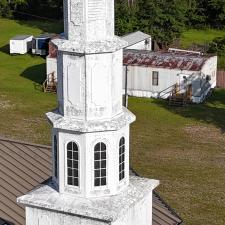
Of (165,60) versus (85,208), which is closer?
(85,208)

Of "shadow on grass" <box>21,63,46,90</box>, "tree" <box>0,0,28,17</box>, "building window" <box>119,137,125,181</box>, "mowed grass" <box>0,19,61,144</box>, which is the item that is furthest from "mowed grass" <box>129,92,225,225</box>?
"tree" <box>0,0,28,17</box>

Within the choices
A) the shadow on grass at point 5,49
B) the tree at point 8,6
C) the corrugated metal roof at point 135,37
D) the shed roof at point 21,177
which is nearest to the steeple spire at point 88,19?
the shed roof at point 21,177

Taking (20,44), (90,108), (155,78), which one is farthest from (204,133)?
(90,108)

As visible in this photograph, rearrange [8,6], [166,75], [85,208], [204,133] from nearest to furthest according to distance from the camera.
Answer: [85,208]
[204,133]
[166,75]
[8,6]

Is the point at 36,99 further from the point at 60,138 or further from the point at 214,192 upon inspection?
the point at 60,138

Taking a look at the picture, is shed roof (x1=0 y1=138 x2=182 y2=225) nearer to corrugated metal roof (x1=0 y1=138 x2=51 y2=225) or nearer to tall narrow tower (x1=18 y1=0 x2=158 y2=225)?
corrugated metal roof (x1=0 y1=138 x2=51 y2=225)

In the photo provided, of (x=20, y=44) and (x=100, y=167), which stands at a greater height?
(x=100, y=167)

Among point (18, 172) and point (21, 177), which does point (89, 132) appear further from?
point (18, 172)

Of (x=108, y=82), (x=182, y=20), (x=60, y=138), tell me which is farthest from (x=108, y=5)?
(x=182, y=20)
